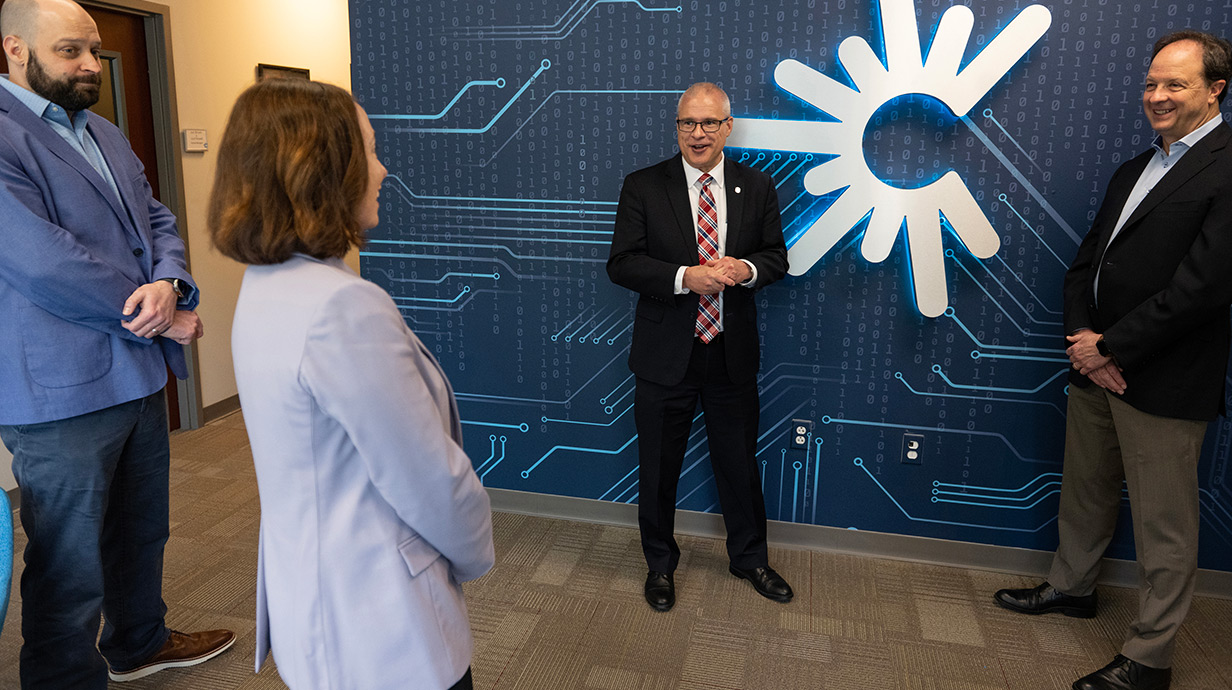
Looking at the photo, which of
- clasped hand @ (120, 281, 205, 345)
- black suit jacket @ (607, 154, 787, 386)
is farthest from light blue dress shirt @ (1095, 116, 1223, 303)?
clasped hand @ (120, 281, 205, 345)

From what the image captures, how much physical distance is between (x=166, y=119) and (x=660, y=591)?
336 cm

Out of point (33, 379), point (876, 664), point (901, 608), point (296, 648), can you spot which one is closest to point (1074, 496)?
point (901, 608)

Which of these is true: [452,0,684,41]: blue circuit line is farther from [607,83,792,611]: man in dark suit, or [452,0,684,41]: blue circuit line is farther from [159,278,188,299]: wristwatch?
[159,278,188,299]: wristwatch

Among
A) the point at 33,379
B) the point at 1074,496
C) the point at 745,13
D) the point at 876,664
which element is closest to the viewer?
the point at 33,379

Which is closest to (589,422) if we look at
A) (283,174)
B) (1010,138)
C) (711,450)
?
(711,450)

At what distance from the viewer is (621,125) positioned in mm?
2896

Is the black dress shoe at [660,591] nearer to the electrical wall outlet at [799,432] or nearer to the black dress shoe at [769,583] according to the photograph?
the black dress shoe at [769,583]

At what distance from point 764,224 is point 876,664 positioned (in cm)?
134

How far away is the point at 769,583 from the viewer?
2.65m

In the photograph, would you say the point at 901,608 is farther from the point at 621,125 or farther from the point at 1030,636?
the point at 621,125

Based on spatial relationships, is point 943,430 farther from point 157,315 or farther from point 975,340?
point 157,315

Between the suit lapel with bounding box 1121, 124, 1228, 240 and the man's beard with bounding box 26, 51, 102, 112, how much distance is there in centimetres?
256

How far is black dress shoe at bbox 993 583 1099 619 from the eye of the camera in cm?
255

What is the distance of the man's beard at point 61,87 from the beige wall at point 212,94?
2221 millimetres
